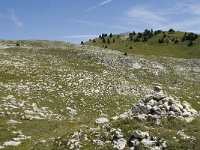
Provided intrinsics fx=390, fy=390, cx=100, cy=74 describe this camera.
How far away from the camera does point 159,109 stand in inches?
1027

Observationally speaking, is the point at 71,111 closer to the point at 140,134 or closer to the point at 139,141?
the point at 140,134

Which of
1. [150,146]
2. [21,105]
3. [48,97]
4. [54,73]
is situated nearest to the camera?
[150,146]

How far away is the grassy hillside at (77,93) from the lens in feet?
80.3

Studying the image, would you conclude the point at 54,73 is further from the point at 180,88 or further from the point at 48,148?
the point at 48,148

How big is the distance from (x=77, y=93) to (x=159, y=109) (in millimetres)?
16294

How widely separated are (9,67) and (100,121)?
2402 centimetres

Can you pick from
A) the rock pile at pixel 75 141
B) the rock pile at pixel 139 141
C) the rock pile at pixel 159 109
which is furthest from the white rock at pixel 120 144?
the rock pile at pixel 159 109

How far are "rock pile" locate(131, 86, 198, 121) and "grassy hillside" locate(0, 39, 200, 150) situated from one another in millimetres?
784

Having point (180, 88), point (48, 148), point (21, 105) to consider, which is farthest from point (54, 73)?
point (48, 148)

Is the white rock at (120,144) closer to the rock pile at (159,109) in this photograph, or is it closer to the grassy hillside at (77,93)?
the grassy hillside at (77,93)

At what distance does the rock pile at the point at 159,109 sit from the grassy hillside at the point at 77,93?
0.78 meters

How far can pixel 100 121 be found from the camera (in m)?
27.6

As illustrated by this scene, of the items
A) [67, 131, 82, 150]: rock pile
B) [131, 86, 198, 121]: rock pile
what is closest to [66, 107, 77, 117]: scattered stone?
[131, 86, 198, 121]: rock pile

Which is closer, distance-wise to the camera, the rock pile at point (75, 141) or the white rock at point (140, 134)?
the white rock at point (140, 134)
